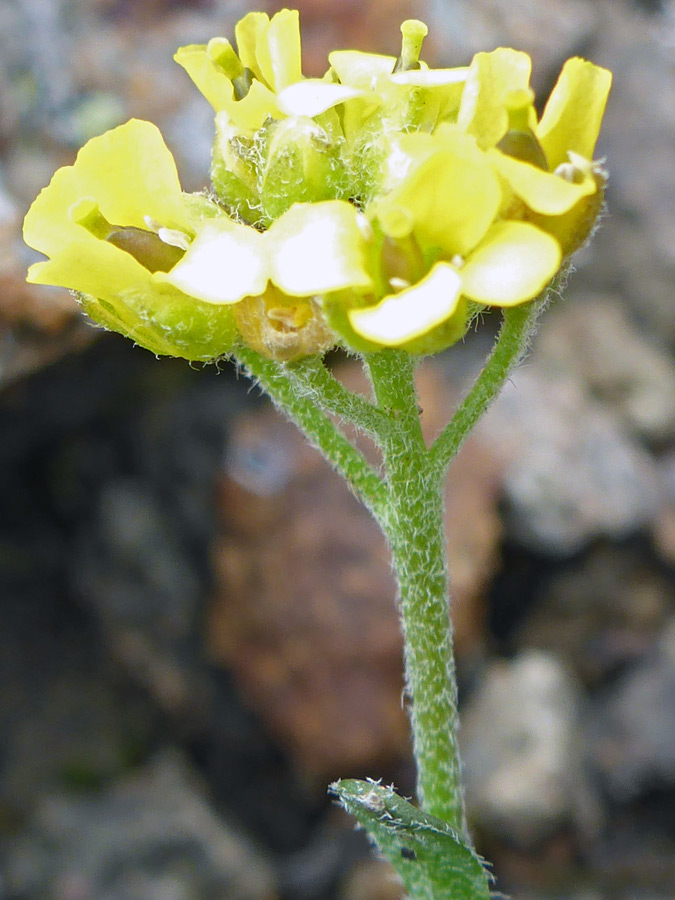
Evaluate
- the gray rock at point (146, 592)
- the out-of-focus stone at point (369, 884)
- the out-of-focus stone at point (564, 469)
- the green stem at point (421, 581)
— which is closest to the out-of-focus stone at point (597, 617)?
the out-of-focus stone at point (564, 469)

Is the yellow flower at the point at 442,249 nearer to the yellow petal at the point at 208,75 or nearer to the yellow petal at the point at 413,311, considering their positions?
the yellow petal at the point at 413,311

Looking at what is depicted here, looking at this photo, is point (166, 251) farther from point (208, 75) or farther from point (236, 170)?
point (208, 75)

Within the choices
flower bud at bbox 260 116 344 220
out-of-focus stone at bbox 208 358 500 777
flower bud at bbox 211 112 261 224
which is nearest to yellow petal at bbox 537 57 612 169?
flower bud at bbox 260 116 344 220

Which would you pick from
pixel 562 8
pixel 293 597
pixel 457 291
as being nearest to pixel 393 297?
pixel 457 291

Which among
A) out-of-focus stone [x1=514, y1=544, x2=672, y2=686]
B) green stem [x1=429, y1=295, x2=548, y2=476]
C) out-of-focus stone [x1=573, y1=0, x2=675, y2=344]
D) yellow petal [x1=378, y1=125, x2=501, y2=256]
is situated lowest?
green stem [x1=429, y1=295, x2=548, y2=476]

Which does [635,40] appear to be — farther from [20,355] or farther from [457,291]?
[457,291]

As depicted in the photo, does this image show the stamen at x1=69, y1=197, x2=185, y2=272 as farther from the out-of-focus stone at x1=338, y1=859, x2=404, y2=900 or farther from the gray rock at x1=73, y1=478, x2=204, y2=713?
the out-of-focus stone at x1=338, y1=859, x2=404, y2=900

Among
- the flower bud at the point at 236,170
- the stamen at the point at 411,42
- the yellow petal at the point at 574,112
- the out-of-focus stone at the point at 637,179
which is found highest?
the out-of-focus stone at the point at 637,179
